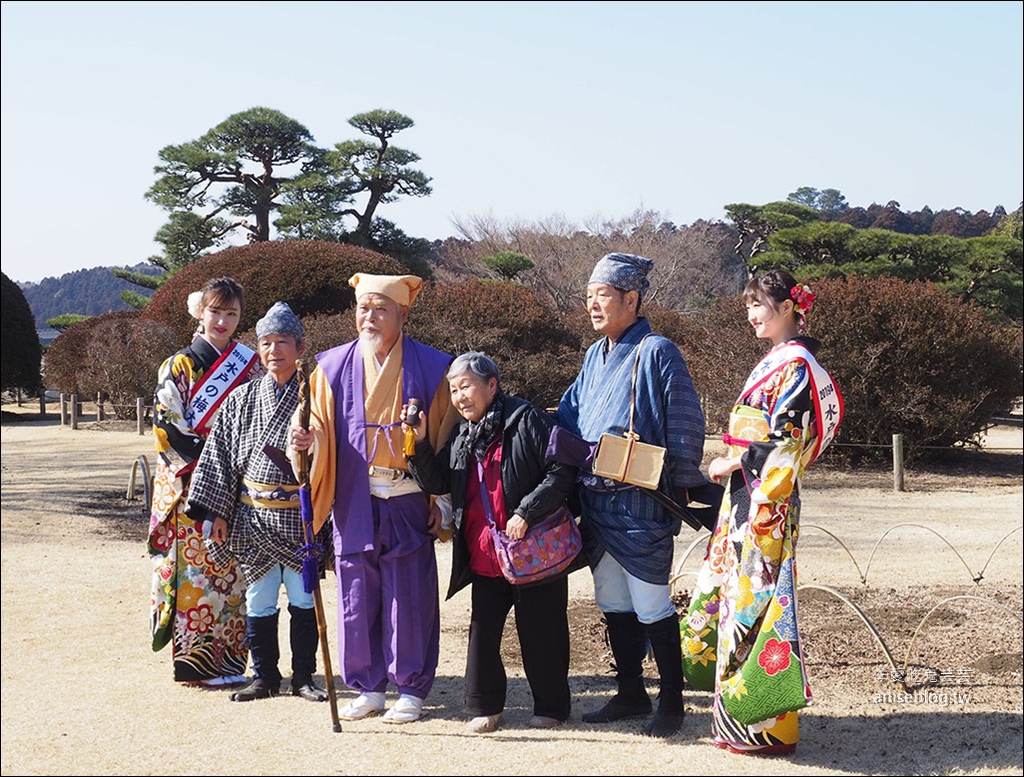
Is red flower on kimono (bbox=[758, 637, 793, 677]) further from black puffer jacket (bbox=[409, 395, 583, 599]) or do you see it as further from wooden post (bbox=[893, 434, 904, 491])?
wooden post (bbox=[893, 434, 904, 491])

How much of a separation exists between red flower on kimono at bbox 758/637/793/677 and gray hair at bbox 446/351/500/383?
1.43 meters

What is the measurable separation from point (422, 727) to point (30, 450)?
43.0ft

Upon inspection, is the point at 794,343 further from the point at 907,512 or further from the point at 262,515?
the point at 907,512

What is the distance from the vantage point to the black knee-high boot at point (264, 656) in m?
4.67

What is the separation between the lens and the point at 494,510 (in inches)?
165

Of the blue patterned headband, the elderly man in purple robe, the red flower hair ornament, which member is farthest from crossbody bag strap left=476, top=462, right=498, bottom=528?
the red flower hair ornament

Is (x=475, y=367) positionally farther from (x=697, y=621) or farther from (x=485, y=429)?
(x=697, y=621)

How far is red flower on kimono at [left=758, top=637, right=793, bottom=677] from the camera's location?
381 centimetres

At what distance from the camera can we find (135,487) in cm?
1113

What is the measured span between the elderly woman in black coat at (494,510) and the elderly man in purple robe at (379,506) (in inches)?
5.6

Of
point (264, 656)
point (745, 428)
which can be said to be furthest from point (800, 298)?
point (264, 656)

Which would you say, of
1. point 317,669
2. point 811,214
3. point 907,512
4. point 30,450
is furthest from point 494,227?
point 317,669

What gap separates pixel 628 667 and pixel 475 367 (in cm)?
138

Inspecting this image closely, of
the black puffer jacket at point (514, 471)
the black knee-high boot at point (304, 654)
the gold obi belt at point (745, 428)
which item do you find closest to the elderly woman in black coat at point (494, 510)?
the black puffer jacket at point (514, 471)
